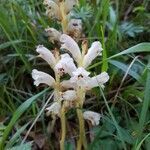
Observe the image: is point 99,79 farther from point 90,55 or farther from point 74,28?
point 74,28

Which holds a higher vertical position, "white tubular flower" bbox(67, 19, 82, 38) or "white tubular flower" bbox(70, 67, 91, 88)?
"white tubular flower" bbox(70, 67, 91, 88)

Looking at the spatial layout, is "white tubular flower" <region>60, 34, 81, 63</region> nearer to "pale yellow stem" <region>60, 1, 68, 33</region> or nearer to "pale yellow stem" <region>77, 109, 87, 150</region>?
"pale yellow stem" <region>77, 109, 87, 150</region>

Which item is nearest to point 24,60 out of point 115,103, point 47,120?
point 47,120

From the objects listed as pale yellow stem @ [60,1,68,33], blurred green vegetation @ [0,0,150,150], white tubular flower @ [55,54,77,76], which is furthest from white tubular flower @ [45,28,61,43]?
white tubular flower @ [55,54,77,76]

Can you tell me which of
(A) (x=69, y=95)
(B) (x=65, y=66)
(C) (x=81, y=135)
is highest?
(B) (x=65, y=66)

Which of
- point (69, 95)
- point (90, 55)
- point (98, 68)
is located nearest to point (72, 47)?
point (90, 55)

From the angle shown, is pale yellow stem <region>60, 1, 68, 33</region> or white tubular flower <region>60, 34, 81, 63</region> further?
pale yellow stem <region>60, 1, 68, 33</region>

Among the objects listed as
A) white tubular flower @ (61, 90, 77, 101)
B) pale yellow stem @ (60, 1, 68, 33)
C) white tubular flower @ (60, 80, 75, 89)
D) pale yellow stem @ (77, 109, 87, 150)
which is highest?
pale yellow stem @ (60, 1, 68, 33)
